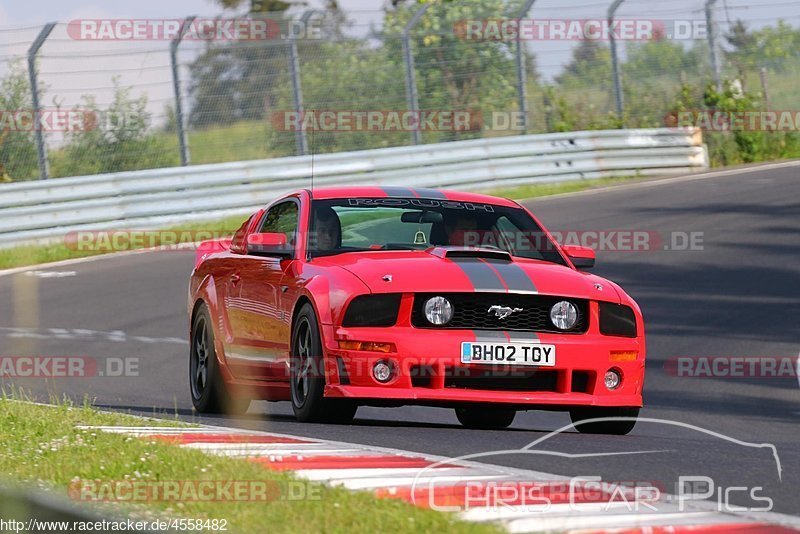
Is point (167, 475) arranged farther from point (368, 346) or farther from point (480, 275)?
point (480, 275)

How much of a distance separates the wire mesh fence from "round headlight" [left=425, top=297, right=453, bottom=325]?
1076cm

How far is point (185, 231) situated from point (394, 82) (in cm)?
606

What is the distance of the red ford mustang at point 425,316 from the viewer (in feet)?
25.1

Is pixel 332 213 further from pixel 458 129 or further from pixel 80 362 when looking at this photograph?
pixel 458 129

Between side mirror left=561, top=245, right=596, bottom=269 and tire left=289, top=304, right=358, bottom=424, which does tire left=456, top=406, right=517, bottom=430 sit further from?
tire left=289, top=304, right=358, bottom=424

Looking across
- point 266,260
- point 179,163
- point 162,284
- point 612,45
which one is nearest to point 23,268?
point 162,284

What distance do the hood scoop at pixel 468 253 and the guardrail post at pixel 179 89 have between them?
43.6 ft

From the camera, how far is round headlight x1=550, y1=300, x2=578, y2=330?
790 centimetres

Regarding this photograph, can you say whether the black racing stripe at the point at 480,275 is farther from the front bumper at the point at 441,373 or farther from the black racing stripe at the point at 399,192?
the black racing stripe at the point at 399,192

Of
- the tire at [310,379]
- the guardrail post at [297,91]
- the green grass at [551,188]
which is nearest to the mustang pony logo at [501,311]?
the tire at [310,379]

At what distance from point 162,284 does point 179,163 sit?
5.82 meters

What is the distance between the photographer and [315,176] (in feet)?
68.6

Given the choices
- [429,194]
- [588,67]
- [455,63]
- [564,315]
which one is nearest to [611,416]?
[564,315]

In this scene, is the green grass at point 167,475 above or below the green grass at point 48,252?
below
